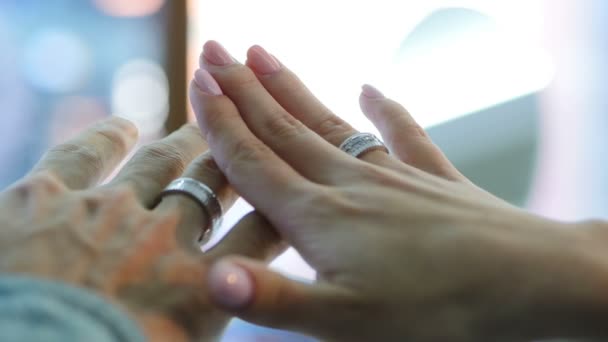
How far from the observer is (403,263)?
0.52 metres

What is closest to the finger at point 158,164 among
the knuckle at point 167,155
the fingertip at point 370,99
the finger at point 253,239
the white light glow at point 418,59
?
the knuckle at point 167,155

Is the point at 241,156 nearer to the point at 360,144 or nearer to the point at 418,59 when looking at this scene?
the point at 360,144

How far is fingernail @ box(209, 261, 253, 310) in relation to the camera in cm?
50

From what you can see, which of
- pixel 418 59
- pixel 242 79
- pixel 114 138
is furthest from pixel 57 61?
pixel 418 59

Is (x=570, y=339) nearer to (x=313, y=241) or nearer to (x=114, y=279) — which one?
(x=313, y=241)

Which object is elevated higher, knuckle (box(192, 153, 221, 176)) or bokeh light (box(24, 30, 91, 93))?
A: bokeh light (box(24, 30, 91, 93))

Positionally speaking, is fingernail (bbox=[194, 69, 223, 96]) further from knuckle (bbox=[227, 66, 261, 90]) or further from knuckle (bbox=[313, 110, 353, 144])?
knuckle (bbox=[313, 110, 353, 144])

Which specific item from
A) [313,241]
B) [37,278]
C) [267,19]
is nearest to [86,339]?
[37,278]

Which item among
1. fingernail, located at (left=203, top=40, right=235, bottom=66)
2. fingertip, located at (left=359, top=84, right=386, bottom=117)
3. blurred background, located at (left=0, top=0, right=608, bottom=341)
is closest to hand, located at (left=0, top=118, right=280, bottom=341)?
fingernail, located at (left=203, top=40, right=235, bottom=66)

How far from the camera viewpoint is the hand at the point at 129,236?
567 mm

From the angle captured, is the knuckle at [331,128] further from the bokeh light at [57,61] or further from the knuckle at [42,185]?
the bokeh light at [57,61]

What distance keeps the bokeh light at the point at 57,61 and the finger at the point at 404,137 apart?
60 centimetres

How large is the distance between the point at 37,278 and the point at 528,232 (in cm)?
41

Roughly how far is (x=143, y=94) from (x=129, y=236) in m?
0.66
